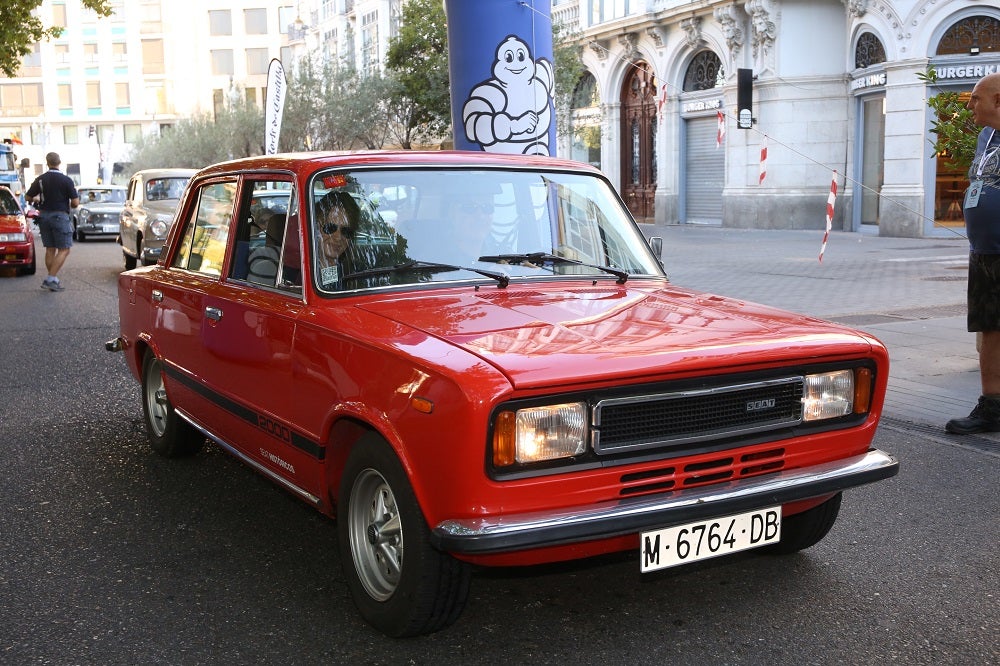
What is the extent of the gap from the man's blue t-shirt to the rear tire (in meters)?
2.67

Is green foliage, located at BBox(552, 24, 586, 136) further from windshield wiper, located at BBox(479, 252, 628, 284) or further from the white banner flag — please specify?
windshield wiper, located at BBox(479, 252, 628, 284)

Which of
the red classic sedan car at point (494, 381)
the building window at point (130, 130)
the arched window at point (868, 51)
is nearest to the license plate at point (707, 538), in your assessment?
the red classic sedan car at point (494, 381)

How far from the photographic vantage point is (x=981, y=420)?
6199 mm

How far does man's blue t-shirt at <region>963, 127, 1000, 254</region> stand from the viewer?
19.6 ft

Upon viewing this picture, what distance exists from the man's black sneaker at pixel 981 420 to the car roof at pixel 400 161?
2.85 meters

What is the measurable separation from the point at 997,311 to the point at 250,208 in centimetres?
407

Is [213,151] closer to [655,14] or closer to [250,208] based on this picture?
[655,14]

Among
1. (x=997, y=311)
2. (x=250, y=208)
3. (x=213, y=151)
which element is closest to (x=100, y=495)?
(x=250, y=208)

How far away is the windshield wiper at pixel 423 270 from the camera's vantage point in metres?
4.05

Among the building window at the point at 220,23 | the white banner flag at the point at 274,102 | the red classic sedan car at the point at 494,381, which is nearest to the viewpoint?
the red classic sedan car at the point at 494,381

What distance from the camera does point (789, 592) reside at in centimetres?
388

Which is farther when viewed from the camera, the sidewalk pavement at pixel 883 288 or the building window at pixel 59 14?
the building window at pixel 59 14

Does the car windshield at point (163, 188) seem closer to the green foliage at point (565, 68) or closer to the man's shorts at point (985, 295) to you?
the green foliage at point (565, 68)

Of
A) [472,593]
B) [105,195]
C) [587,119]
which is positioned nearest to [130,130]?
[105,195]
